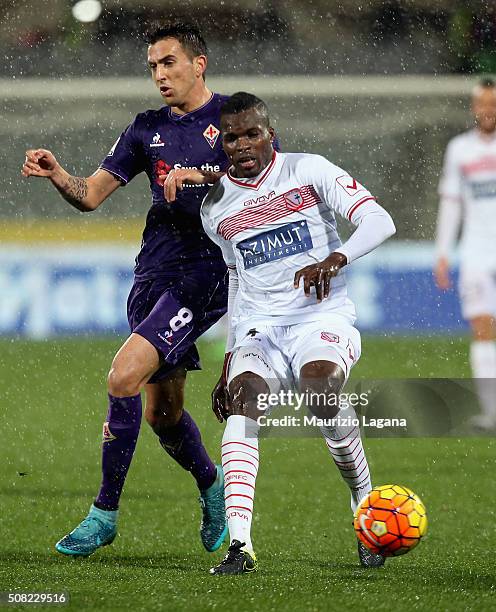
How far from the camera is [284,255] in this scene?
468 cm

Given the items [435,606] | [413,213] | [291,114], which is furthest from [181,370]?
[291,114]

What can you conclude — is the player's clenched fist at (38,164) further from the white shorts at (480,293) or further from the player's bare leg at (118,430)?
the white shorts at (480,293)

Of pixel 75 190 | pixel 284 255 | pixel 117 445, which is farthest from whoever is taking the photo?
pixel 75 190

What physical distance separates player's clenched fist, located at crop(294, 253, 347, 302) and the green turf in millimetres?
931

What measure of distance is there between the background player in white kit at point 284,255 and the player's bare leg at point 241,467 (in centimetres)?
4

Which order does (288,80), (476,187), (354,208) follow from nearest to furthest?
(354,208) → (476,187) → (288,80)

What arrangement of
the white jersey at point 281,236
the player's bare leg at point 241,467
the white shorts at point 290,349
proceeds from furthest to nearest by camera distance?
1. the white jersey at point 281,236
2. the white shorts at point 290,349
3. the player's bare leg at point 241,467

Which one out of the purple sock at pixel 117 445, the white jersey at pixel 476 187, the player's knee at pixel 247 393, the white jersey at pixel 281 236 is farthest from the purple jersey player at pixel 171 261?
the white jersey at pixel 476 187

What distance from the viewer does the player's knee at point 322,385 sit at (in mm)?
4371

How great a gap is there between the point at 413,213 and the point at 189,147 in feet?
31.1

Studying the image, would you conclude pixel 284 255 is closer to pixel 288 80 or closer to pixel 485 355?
pixel 485 355

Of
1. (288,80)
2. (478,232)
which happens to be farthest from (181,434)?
(288,80)

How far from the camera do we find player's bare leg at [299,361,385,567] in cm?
438

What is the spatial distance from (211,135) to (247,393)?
A: 1281 mm
